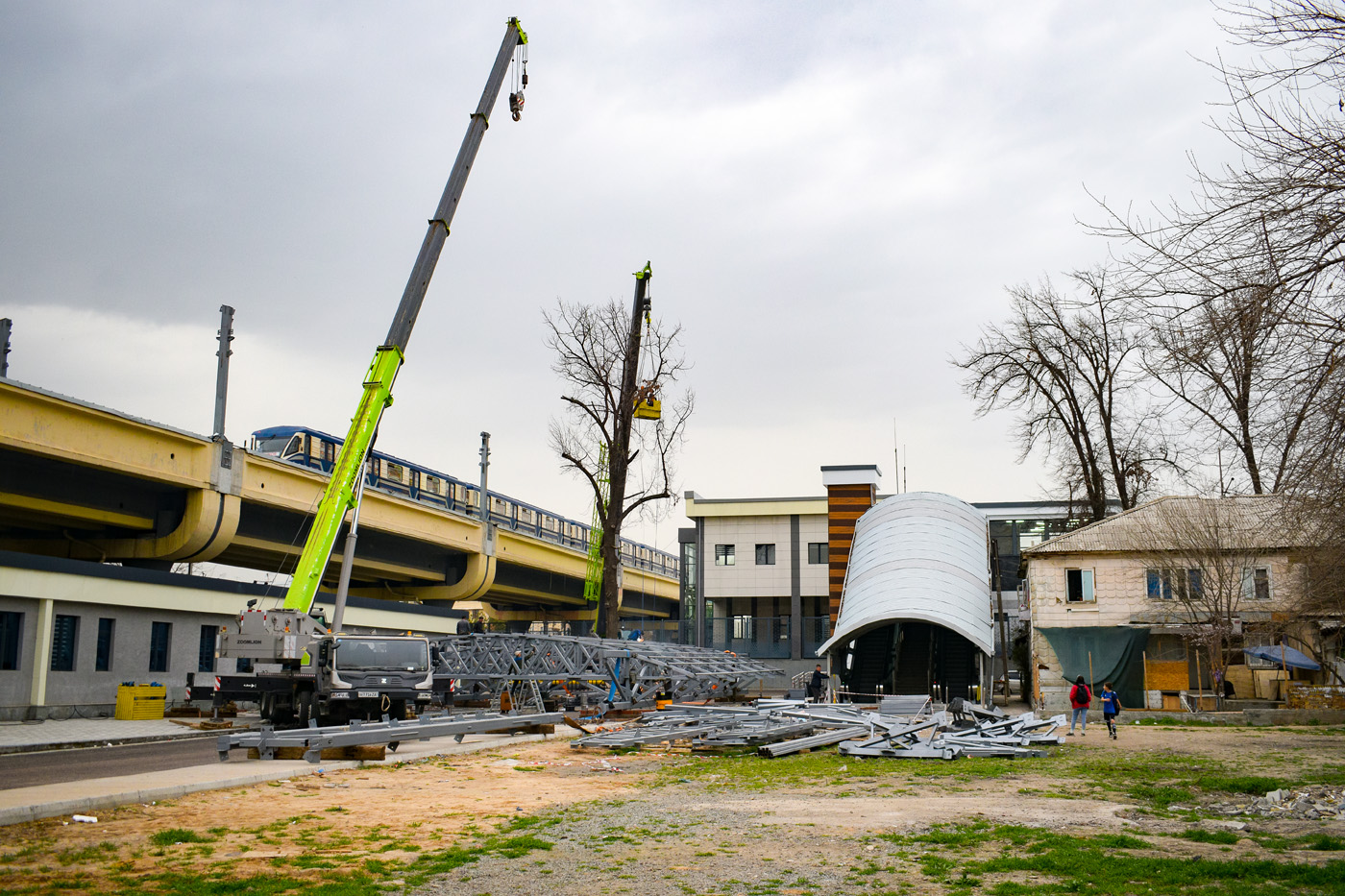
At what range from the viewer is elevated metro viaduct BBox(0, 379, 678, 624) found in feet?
90.4

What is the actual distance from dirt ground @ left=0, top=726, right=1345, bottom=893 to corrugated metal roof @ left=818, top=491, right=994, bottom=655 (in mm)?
20297

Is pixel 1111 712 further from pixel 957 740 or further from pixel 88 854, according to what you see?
pixel 88 854

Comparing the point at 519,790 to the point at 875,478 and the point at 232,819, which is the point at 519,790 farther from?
the point at 875,478

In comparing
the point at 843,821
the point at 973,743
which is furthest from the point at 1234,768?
the point at 843,821

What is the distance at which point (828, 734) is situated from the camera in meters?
23.1

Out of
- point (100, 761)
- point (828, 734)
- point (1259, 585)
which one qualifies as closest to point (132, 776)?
point (100, 761)

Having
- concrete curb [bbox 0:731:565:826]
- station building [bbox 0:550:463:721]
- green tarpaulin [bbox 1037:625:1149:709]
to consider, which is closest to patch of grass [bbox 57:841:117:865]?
concrete curb [bbox 0:731:565:826]

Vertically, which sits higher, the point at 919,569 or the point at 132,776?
the point at 919,569

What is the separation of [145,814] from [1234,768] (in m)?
16.1

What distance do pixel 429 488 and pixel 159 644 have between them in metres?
19.2

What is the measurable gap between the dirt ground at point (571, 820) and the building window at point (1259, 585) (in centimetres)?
2007

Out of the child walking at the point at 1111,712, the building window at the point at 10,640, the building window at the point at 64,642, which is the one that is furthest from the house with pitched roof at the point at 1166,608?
the building window at the point at 10,640

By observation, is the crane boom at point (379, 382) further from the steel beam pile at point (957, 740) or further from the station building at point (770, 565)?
the station building at point (770, 565)

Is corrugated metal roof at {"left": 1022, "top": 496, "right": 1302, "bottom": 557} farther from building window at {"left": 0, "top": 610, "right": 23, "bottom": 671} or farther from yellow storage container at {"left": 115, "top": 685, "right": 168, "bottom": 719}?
building window at {"left": 0, "top": 610, "right": 23, "bottom": 671}
